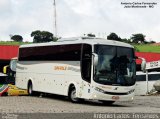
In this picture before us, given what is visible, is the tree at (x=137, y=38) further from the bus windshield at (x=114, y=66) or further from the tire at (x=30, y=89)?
the bus windshield at (x=114, y=66)

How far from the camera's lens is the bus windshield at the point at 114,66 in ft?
78.6

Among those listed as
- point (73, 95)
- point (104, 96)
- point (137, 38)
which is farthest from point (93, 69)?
point (137, 38)

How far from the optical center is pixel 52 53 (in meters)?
28.3

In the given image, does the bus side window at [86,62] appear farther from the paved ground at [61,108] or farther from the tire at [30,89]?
the tire at [30,89]

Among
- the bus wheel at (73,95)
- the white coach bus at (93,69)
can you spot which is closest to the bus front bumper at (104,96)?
the white coach bus at (93,69)

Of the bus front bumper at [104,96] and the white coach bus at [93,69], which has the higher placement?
the white coach bus at [93,69]

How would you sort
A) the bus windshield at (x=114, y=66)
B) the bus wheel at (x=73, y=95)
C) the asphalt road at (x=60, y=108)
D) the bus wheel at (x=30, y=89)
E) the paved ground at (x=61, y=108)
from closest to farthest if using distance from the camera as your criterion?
1. the asphalt road at (x=60, y=108)
2. the paved ground at (x=61, y=108)
3. the bus windshield at (x=114, y=66)
4. the bus wheel at (x=73, y=95)
5. the bus wheel at (x=30, y=89)

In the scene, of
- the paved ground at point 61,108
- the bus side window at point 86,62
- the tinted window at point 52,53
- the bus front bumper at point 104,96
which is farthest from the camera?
the tinted window at point 52,53

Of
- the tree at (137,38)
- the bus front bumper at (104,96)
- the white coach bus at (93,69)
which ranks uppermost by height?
the tree at (137,38)

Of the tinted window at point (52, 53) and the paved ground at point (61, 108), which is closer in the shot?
the paved ground at point (61, 108)

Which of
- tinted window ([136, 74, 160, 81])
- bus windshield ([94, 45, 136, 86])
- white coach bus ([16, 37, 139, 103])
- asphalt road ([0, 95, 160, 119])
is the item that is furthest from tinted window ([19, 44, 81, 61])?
tinted window ([136, 74, 160, 81])

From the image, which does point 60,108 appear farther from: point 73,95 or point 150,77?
point 150,77

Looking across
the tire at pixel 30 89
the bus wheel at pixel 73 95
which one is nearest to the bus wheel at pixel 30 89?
the tire at pixel 30 89

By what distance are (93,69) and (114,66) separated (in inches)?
43.4
